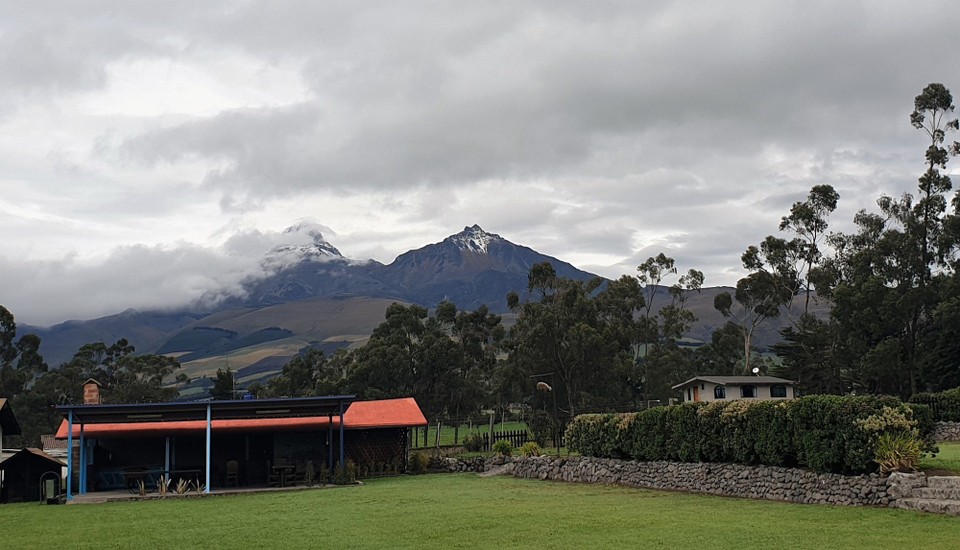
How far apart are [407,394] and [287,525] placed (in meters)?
44.8

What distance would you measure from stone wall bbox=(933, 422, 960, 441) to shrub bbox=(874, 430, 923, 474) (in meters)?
14.7

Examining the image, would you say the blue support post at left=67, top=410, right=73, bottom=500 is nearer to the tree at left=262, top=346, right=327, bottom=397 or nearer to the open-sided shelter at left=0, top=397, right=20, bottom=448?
the open-sided shelter at left=0, top=397, right=20, bottom=448

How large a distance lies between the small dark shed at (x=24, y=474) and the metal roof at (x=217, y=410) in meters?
1.66

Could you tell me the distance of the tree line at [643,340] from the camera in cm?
4909

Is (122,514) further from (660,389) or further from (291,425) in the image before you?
(660,389)

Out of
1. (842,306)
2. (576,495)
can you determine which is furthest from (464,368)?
(576,495)

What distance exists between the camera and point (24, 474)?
29828mm

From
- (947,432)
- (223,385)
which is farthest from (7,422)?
(223,385)

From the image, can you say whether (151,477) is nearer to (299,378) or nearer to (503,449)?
(503,449)

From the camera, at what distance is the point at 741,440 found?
21828 mm

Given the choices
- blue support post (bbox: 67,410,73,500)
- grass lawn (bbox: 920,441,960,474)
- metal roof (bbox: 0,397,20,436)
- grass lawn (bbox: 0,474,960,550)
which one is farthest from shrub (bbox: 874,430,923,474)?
metal roof (bbox: 0,397,20,436)

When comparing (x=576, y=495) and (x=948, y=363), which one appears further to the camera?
(x=948, y=363)

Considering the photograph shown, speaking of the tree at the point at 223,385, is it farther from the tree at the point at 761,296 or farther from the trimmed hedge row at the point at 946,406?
the trimmed hedge row at the point at 946,406

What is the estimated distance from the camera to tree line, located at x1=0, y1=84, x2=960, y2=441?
4909cm
